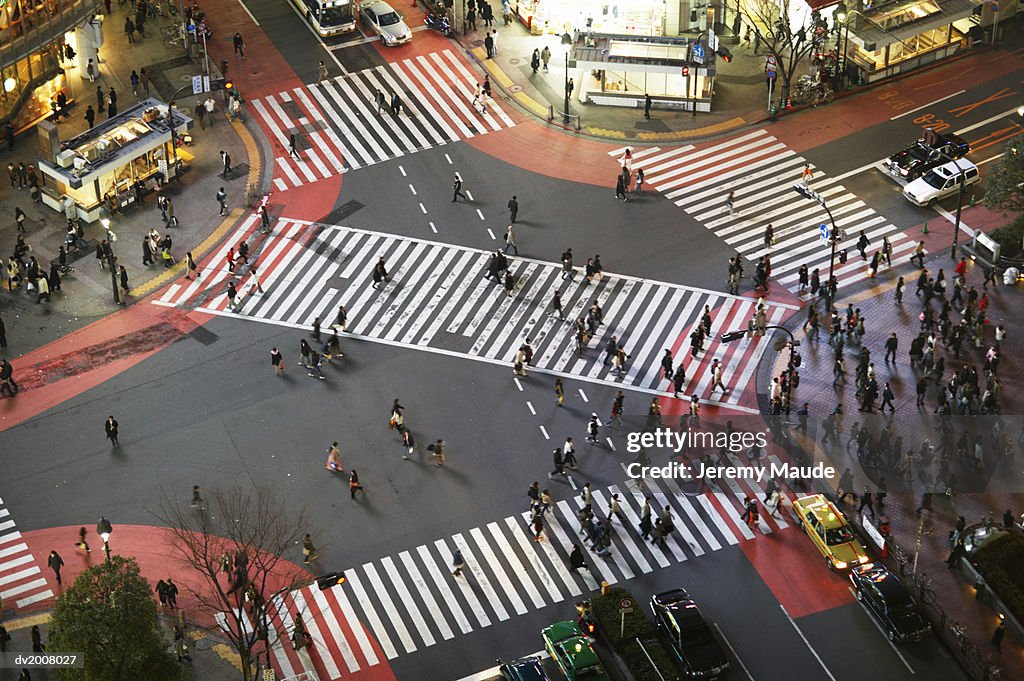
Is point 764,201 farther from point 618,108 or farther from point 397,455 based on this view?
point 397,455

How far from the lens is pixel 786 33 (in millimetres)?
95062

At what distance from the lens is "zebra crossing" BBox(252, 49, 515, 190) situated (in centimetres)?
9400

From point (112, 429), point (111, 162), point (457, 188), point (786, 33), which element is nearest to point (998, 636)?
point (457, 188)

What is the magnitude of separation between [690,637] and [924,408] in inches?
752

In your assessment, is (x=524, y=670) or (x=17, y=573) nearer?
(x=524, y=670)

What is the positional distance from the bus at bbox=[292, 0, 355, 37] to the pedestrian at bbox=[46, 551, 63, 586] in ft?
150

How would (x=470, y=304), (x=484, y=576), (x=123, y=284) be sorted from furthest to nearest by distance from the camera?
(x=123, y=284)
(x=470, y=304)
(x=484, y=576)

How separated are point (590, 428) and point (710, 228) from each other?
18.3m

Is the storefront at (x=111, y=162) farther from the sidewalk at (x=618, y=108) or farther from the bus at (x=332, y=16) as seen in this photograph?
the sidewalk at (x=618, y=108)

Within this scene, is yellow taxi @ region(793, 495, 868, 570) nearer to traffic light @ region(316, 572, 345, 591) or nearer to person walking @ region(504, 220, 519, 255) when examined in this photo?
traffic light @ region(316, 572, 345, 591)

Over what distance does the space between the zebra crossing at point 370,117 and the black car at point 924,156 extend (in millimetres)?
22985

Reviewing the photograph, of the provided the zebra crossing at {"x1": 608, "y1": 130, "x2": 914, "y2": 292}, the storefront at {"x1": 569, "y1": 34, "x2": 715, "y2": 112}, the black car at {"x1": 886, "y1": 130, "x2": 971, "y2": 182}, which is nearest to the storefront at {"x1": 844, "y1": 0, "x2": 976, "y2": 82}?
the black car at {"x1": 886, "y1": 130, "x2": 971, "y2": 182}

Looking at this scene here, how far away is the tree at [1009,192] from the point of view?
8231cm

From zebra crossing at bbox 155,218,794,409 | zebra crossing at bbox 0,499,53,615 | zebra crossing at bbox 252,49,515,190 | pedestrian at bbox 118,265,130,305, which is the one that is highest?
zebra crossing at bbox 252,49,515,190
